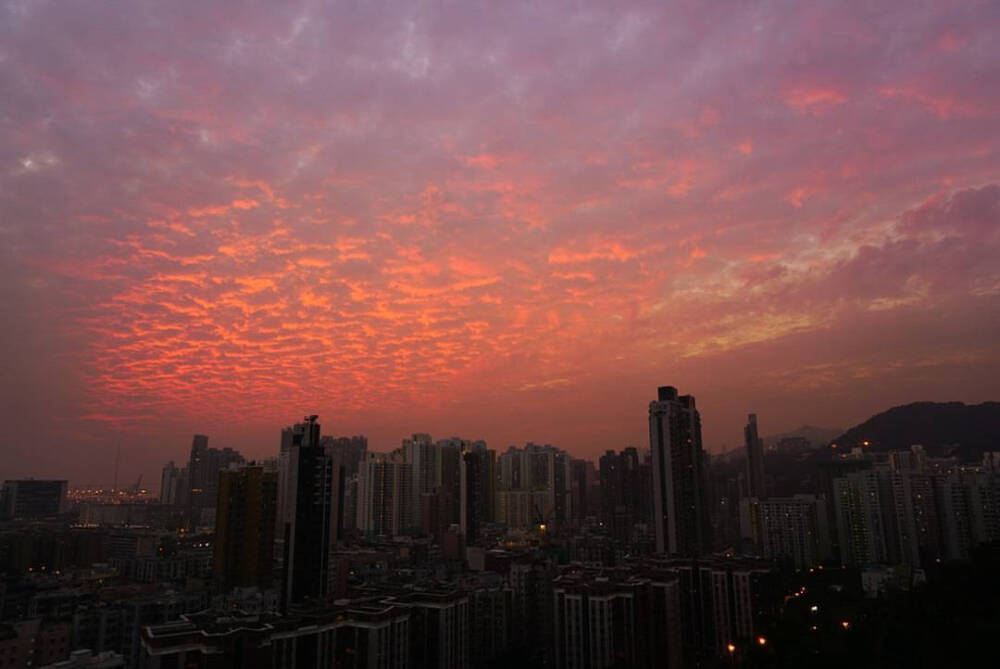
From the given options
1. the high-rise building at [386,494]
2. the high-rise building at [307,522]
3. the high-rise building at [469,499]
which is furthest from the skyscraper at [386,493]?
the high-rise building at [307,522]

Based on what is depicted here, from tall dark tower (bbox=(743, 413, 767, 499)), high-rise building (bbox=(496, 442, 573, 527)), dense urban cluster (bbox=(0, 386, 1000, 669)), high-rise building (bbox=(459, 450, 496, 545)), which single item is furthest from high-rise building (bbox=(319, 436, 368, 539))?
tall dark tower (bbox=(743, 413, 767, 499))

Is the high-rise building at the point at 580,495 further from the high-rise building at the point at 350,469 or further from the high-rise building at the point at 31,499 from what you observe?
the high-rise building at the point at 31,499

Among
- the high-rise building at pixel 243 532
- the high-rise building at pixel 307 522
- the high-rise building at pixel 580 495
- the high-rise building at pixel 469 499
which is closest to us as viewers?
the high-rise building at pixel 307 522

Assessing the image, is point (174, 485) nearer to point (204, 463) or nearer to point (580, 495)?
point (204, 463)

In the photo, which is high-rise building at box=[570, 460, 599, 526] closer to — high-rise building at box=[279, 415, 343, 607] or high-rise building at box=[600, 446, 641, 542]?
high-rise building at box=[600, 446, 641, 542]

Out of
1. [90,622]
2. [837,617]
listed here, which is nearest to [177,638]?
[90,622]

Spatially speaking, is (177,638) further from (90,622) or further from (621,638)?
(621,638)
